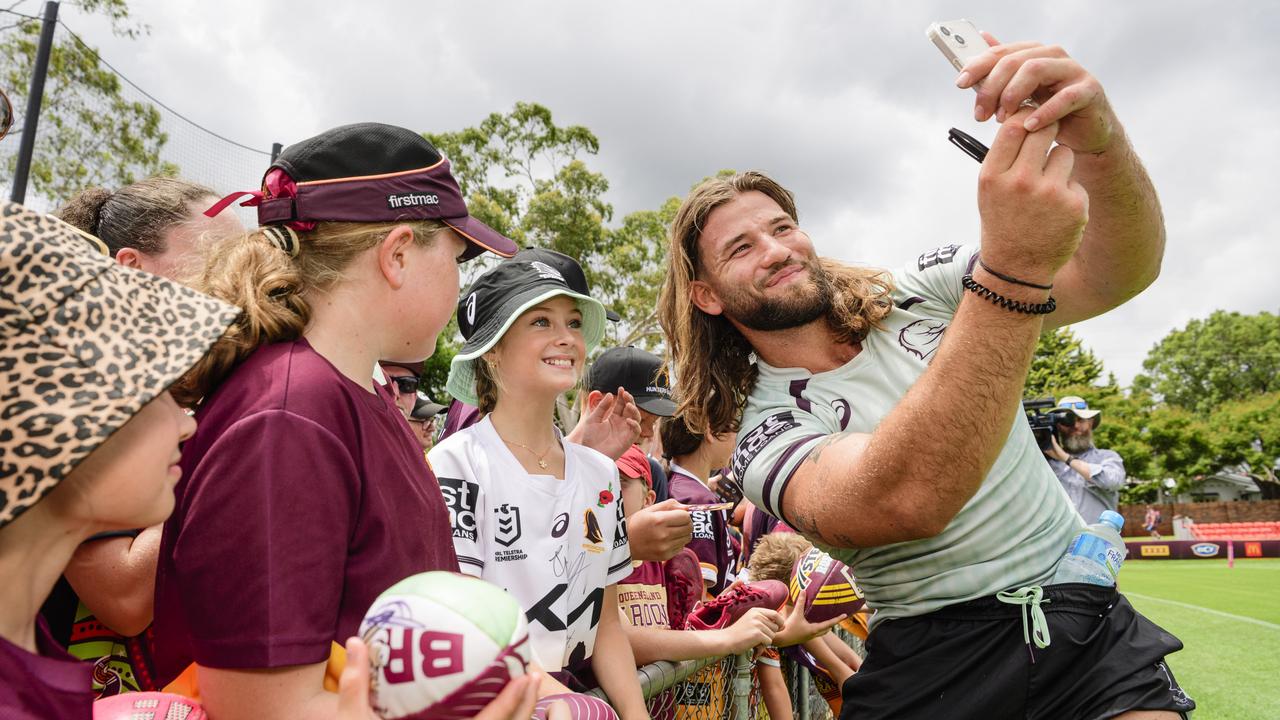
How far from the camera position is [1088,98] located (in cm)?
210

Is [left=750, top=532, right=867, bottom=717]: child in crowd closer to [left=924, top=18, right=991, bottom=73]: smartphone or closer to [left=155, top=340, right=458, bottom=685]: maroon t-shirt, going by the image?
[left=924, top=18, right=991, bottom=73]: smartphone

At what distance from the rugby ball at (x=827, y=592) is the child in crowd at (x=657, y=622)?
0.39 metres

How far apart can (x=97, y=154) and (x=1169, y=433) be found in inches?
2444

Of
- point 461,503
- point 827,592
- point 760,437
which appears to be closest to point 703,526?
point 827,592

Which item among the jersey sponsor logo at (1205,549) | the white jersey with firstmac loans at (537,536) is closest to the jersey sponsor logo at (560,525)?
the white jersey with firstmac loans at (537,536)

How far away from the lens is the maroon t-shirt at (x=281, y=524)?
4.52 ft

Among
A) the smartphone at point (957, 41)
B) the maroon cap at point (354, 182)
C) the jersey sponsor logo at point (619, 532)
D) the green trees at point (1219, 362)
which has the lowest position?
the jersey sponsor logo at point (619, 532)

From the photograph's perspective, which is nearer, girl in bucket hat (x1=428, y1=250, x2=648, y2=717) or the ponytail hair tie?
the ponytail hair tie

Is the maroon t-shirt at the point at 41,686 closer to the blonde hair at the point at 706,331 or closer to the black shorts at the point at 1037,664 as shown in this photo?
the black shorts at the point at 1037,664

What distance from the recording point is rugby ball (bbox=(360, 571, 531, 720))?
49.9 inches

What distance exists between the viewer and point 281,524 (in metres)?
1.40

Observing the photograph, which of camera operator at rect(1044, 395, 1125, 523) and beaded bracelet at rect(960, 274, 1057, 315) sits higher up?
beaded bracelet at rect(960, 274, 1057, 315)

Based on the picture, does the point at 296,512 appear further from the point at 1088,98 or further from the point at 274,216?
the point at 1088,98

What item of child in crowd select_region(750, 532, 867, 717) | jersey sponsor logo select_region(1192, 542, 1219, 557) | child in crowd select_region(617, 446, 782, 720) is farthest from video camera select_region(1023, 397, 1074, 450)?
jersey sponsor logo select_region(1192, 542, 1219, 557)
